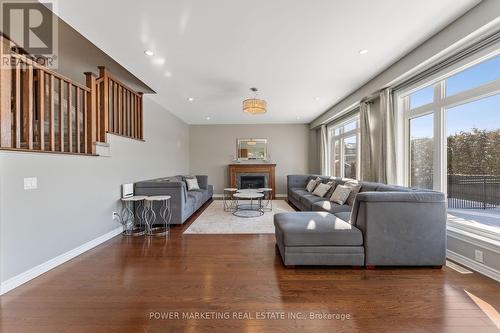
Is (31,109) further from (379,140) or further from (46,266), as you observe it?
(379,140)

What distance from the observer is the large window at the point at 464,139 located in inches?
94.7

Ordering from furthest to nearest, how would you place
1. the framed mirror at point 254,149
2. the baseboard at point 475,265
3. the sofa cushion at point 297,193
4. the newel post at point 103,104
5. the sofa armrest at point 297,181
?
1. the framed mirror at point 254,149
2. the sofa armrest at point 297,181
3. the sofa cushion at point 297,193
4. the newel post at point 103,104
5. the baseboard at point 475,265

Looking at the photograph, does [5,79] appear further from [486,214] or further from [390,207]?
[486,214]

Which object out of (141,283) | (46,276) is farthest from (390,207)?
(46,276)

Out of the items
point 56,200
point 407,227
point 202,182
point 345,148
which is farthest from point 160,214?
point 345,148

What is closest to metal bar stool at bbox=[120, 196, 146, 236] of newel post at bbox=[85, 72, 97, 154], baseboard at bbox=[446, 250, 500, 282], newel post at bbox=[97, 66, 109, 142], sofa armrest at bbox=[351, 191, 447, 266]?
newel post at bbox=[85, 72, 97, 154]

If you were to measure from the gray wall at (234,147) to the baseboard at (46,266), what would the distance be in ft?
15.9

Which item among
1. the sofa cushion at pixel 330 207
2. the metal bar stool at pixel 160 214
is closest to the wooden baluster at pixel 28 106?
the metal bar stool at pixel 160 214

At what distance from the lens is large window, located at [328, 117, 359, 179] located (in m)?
5.55

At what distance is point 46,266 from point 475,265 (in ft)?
15.6

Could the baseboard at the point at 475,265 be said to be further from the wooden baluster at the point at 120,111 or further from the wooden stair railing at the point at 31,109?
the wooden baluster at the point at 120,111

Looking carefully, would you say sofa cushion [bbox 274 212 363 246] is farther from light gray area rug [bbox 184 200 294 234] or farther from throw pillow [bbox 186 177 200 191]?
throw pillow [bbox 186 177 200 191]

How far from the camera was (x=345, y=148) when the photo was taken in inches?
243

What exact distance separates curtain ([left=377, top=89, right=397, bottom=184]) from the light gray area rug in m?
2.19
